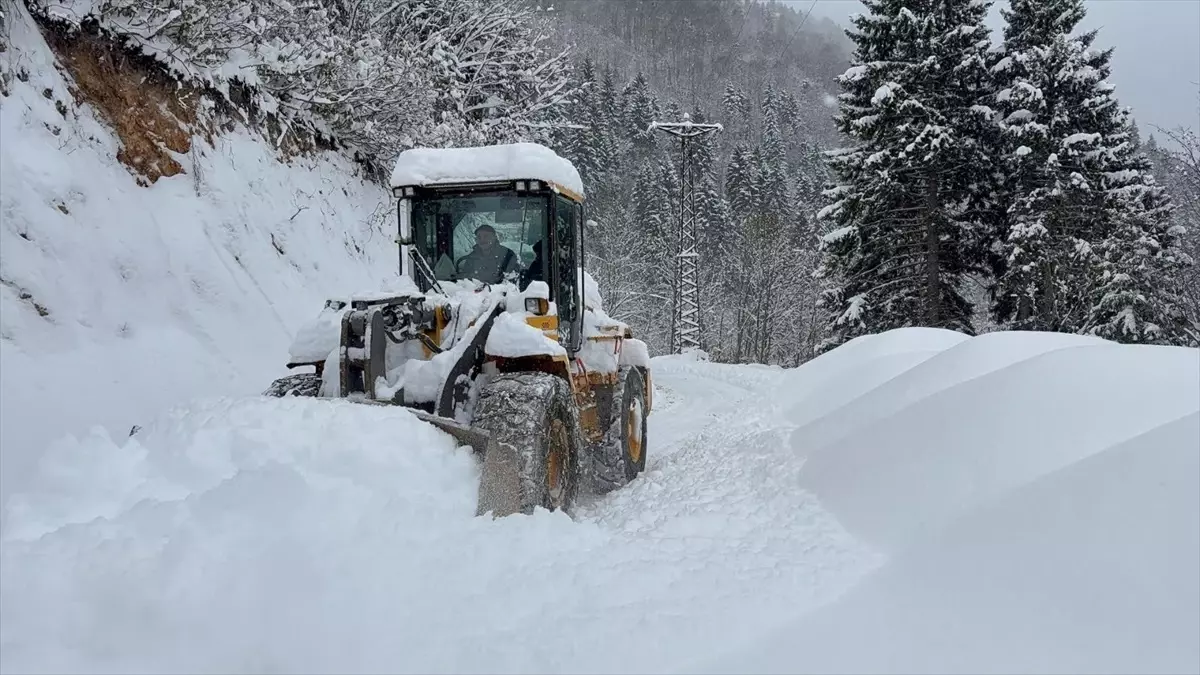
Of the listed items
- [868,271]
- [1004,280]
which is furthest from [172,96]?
[1004,280]

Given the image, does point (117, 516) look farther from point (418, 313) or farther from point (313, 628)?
point (418, 313)

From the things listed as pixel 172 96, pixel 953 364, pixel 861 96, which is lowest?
pixel 953 364

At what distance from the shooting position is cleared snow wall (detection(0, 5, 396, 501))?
6.48 m

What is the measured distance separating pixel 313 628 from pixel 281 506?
66 cm

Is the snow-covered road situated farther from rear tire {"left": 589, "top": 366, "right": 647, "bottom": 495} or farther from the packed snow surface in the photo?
rear tire {"left": 589, "top": 366, "right": 647, "bottom": 495}

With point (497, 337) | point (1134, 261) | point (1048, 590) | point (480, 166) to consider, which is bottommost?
point (1048, 590)

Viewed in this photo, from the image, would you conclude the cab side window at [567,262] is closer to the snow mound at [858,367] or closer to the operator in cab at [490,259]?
the operator in cab at [490,259]

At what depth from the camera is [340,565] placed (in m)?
2.92

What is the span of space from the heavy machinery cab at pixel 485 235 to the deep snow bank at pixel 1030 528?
261 centimetres

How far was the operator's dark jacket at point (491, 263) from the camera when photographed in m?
6.13

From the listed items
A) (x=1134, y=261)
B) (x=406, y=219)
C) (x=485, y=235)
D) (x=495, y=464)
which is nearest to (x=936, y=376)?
(x=495, y=464)

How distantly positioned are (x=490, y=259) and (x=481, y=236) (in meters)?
0.19

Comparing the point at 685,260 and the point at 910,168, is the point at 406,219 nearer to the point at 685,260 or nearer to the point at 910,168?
the point at 910,168

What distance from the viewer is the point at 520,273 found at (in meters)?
6.14
